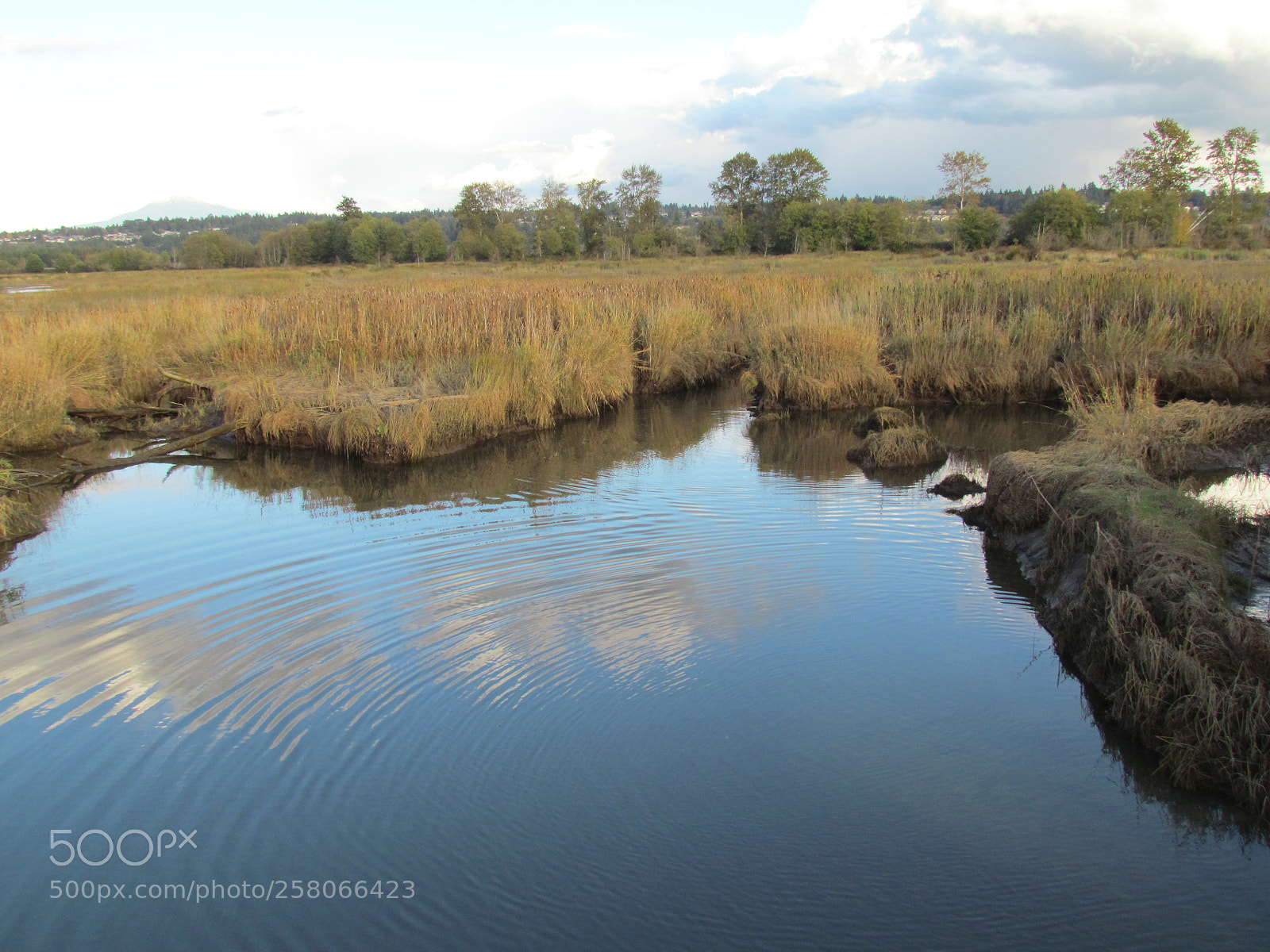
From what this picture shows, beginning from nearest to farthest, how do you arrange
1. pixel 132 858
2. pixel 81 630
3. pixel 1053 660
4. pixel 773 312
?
pixel 132 858 → pixel 1053 660 → pixel 81 630 → pixel 773 312

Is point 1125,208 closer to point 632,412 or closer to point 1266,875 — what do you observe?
point 632,412

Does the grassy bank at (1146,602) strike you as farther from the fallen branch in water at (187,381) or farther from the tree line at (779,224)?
the tree line at (779,224)

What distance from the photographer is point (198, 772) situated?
4.04 metres

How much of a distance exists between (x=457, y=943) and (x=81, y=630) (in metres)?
4.05

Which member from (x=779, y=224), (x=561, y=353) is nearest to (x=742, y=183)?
(x=779, y=224)

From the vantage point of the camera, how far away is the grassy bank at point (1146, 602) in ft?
12.6

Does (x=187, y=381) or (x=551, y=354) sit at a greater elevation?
(x=551, y=354)

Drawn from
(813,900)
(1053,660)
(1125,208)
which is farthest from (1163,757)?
(1125,208)

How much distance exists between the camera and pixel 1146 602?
4758mm

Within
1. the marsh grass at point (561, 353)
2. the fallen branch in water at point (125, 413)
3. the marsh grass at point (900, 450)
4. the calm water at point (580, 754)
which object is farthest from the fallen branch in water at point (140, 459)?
the marsh grass at point (900, 450)

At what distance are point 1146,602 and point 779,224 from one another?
201ft

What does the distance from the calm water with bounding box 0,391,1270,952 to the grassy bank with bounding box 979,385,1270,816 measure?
0.21 meters

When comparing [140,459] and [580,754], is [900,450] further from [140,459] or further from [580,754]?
[140,459]

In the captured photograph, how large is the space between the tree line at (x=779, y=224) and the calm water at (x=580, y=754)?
43670 mm
